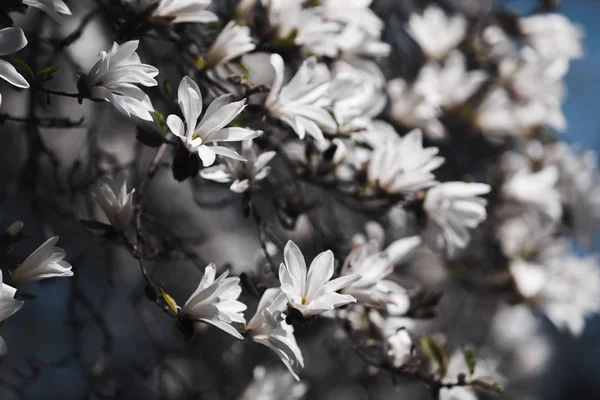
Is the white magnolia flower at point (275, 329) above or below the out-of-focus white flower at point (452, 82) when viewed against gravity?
above

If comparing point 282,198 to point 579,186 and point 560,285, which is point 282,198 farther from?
point 579,186

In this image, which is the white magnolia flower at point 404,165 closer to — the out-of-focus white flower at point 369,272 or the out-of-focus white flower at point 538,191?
the out-of-focus white flower at point 369,272

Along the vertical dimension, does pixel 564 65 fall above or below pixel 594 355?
above

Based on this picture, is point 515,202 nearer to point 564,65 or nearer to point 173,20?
point 564,65

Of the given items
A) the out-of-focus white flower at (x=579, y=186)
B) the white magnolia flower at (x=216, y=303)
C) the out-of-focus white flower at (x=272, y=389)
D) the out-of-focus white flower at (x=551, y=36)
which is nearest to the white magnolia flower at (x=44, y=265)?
the white magnolia flower at (x=216, y=303)

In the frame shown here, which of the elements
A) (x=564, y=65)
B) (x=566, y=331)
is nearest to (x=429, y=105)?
(x=564, y=65)

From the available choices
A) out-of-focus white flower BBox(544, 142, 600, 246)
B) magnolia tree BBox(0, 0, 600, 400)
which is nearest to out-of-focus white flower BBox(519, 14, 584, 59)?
magnolia tree BBox(0, 0, 600, 400)
